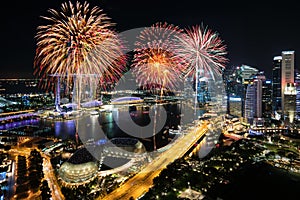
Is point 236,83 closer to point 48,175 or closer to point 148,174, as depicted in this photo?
point 148,174

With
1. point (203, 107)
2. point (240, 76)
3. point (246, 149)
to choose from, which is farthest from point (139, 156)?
point (203, 107)

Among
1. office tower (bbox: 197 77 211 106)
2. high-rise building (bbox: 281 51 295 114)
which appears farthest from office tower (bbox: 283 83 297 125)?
office tower (bbox: 197 77 211 106)

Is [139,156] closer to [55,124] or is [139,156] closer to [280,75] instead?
[55,124]

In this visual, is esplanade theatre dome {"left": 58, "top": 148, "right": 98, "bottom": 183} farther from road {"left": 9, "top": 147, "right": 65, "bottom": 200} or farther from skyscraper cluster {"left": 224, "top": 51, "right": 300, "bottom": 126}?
skyscraper cluster {"left": 224, "top": 51, "right": 300, "bottom": 126}

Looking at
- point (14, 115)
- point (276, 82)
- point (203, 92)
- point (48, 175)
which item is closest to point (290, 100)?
point (276, 82)

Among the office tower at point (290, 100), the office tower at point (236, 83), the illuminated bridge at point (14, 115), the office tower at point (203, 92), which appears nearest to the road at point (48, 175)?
the illuminated bridge at point (14, 115)

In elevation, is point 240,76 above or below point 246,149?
above
